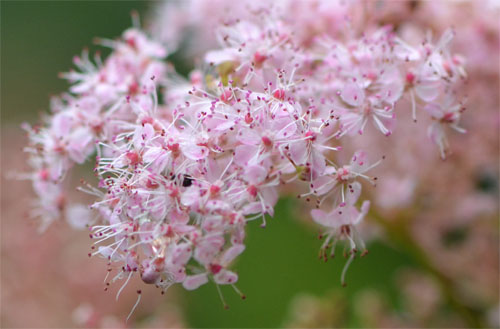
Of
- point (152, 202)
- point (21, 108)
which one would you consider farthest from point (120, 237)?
point (21, 108)

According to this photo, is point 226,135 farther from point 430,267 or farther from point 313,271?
point 313,271

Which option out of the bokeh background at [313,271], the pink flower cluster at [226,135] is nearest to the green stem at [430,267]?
the bokeh background at [313,271]

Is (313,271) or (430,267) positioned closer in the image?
(430,267)

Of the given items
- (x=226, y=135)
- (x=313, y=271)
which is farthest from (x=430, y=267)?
(x=226, y=135)

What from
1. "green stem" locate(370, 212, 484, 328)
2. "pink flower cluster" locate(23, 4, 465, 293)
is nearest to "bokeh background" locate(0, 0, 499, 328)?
"green stem" locate(370, 212, 484, 328)

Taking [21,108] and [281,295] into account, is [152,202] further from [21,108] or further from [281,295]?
[21,108]

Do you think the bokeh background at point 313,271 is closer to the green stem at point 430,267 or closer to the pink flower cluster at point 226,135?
the green stem at point 430,267

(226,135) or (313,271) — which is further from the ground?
(226,135)
